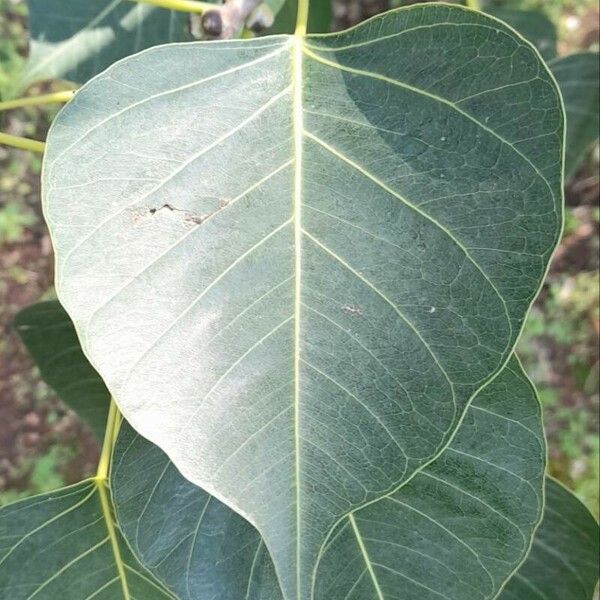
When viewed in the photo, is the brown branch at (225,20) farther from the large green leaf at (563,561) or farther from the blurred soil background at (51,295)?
the blurred soil background at (51,295)

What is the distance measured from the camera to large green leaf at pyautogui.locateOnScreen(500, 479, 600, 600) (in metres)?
0.82

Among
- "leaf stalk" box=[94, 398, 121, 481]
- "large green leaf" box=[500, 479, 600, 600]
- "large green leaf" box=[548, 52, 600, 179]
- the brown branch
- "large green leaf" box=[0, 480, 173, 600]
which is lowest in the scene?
"large green leaf" box=[500, 479, 600, 600]

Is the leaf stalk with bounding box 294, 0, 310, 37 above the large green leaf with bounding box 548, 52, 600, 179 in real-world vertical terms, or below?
above

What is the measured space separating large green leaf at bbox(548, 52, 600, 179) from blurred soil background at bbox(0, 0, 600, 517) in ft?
2.50

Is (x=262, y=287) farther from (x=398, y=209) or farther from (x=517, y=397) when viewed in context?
(x=517, y=397)

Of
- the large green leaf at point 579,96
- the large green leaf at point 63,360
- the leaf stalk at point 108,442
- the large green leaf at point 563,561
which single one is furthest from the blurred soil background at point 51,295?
the leaf stalk at point 108,442

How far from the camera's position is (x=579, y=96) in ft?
3.75

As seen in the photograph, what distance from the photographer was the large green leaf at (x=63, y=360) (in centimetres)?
97

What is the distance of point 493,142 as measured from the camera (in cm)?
47

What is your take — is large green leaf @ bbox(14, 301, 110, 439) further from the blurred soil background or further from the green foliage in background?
the blurred soil background

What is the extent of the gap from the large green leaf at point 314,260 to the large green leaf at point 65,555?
273 millimetres

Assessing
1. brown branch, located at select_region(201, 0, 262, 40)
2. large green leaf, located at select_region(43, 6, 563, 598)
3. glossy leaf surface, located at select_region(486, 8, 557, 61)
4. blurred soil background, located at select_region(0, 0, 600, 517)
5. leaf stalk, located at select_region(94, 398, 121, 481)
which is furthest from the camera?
blurred soil background, located at select_region(0, 0, 600, 517)

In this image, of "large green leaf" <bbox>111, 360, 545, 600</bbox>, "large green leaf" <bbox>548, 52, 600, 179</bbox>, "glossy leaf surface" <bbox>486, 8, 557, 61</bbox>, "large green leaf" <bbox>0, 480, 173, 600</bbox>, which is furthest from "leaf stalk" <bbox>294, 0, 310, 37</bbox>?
"glossy leaf surface" <bbox>486, 8, 557, 61</bbox>

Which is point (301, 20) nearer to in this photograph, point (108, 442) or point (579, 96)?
point (108, 442)
